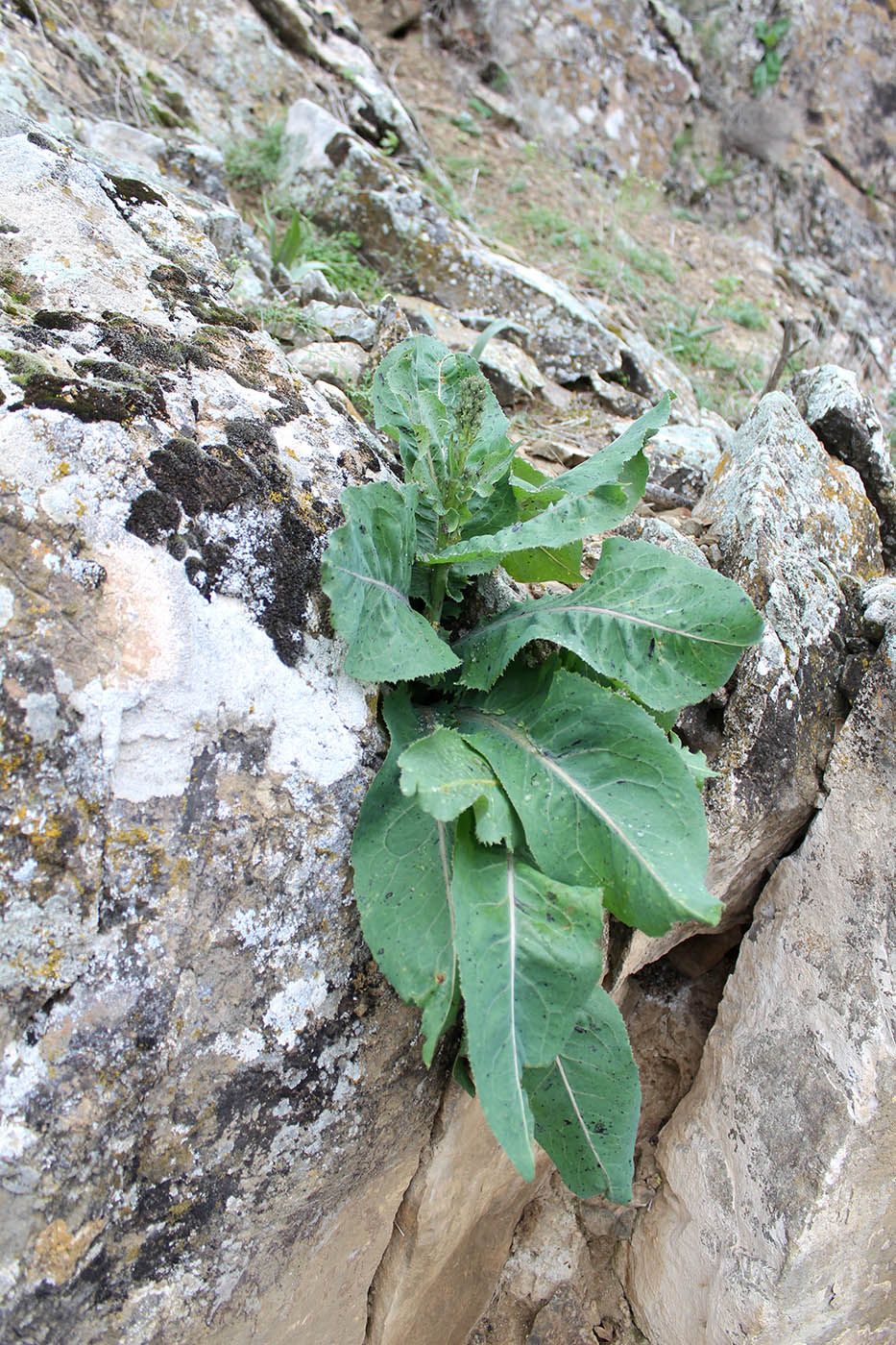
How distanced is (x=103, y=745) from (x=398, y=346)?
1260 millimetres

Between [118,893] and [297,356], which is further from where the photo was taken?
[297,356]

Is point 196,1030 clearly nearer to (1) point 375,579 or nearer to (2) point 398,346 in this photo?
(1) point 375,579

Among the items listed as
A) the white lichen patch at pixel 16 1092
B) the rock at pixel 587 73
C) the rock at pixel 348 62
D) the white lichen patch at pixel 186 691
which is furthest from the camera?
the rock at pixel 587 73

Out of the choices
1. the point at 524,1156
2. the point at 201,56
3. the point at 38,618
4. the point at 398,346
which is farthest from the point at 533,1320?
the point at 201,56

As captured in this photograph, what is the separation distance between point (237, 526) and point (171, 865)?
2.17ft

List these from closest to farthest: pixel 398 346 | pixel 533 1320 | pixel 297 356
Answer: pixel 398 346
pixel 533 1320
pixel 297 356

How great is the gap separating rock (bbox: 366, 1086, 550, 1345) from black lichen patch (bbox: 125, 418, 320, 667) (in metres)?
1.19

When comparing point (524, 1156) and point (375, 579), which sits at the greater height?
point (375, 579)

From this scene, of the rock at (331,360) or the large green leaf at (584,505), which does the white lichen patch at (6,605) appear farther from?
the rock at (331,360)

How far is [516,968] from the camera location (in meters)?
1.50

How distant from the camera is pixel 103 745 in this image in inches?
56.7

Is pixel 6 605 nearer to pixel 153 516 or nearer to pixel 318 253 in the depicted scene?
pixel 153 516

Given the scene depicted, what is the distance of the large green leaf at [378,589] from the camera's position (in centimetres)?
161

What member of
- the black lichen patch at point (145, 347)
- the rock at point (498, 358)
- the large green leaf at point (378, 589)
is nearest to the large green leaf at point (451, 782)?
the large green leaf at point (378, 589)
